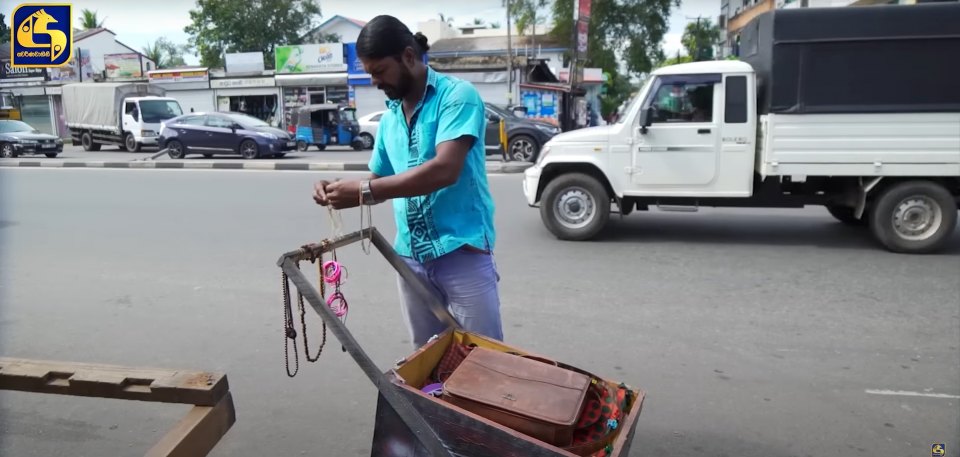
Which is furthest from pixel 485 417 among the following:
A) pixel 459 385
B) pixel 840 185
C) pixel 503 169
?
pixel 503 169

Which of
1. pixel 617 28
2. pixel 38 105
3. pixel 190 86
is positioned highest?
pixel 617 28

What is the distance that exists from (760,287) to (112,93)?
2349 cm

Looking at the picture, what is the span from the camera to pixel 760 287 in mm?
5234

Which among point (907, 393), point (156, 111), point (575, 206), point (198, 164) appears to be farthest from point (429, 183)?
point (156, 111)

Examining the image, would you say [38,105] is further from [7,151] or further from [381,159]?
[381,159]

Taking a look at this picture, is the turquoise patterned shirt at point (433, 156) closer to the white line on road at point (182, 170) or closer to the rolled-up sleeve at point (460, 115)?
the rolled-up sleeve at point (460, 115)

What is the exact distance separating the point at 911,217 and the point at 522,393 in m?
5.98

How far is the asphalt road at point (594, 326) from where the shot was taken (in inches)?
121

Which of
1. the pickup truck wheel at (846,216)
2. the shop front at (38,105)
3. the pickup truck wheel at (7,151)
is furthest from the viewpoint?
the shop front at (38,105)

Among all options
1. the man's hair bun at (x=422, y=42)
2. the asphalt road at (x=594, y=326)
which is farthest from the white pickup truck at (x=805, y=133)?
the man's hair bun at (x=422, y=42)

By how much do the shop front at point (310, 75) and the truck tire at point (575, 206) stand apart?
22725mm

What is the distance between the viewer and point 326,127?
67.6 ft

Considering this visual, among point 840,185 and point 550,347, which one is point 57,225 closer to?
point 550,347

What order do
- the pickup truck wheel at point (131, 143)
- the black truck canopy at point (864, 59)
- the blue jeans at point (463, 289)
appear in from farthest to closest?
1. the pickup truck wheel at point (131, 143)
2. the black truck canopy at point (864, 59)
3. the blue jeans at point (463, 289)
